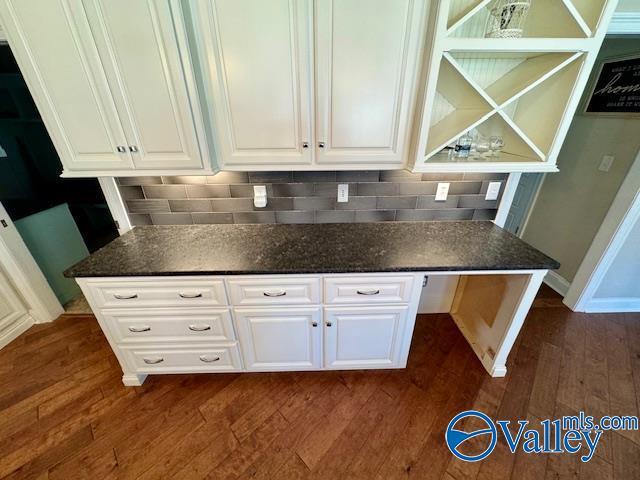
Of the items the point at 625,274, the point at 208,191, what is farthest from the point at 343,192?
the point at 625,274

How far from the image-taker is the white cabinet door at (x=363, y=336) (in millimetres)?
1442

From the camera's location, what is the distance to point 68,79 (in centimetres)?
117

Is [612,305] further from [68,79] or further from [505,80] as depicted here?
[68,79]

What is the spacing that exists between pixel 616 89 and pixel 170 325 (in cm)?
362

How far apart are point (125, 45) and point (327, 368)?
78.7 inches

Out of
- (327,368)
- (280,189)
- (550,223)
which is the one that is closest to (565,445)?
(327,368)

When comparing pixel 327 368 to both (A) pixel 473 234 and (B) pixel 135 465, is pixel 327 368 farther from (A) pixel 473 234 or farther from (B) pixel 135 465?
(A) pixel 473 234

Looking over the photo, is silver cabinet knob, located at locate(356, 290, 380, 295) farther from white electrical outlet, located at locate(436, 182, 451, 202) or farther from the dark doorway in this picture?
the dark doorway

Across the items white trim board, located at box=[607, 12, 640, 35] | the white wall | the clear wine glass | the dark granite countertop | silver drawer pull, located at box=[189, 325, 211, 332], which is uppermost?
the white wall

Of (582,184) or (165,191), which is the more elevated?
(165,191)

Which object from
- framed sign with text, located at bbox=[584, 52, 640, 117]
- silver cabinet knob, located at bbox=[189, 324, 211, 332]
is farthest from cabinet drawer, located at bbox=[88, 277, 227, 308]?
framed sign with text, located at bbox=[584, 52, 640, 117]

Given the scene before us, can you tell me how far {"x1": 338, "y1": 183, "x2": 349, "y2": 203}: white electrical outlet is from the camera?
1.69 metres

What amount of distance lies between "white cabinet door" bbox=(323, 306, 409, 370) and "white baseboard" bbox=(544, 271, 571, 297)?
1989 mm

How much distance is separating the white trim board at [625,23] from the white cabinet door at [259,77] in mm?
1842
